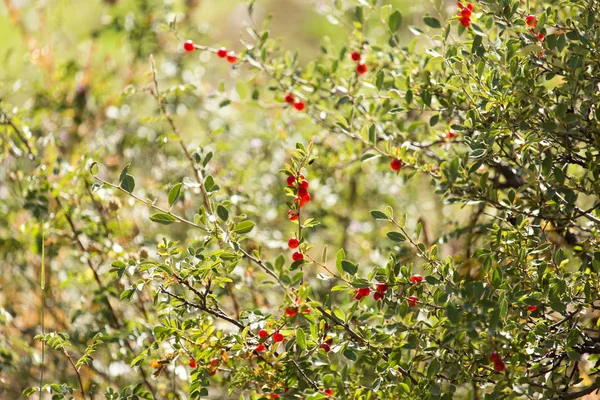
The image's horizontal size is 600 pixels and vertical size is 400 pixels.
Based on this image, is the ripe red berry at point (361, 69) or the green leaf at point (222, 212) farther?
the ripe red berry at point (361, 69)

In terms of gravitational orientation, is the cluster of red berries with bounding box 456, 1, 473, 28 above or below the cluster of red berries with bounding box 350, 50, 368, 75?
above

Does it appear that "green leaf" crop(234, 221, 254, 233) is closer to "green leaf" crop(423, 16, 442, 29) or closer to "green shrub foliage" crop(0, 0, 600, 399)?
"green shrub foliage" crop(0, 0, 600, 399)

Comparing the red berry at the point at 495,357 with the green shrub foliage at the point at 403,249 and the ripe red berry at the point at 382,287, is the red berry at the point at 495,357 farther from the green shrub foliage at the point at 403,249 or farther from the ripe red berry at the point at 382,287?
the ripe red berry at the point at 382,287

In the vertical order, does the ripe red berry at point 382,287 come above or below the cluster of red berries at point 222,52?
below

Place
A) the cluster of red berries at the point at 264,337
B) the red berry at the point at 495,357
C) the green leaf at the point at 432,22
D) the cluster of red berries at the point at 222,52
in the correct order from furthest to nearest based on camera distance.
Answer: the cluster of red berries at the point at 222,52 < the green leaf at the point at 432,22 < the cluster of red berries at the point at 264,337 < the red berry at the point at 495,357

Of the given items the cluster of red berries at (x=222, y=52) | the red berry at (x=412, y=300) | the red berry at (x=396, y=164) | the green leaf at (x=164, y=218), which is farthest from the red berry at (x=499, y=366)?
the cluster of red berries at (x=222, y=52)

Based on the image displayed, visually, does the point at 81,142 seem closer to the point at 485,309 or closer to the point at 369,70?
the point at 369,70

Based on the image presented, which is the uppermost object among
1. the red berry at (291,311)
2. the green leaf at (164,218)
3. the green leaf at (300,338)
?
the green leaf at (164,218)

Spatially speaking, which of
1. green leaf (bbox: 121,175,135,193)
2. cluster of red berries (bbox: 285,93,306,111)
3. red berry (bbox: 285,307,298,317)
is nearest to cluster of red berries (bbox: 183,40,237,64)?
cluster of red berries (bbox: 285,93,306,111)

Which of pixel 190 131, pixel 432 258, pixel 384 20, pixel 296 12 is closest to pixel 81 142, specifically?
pixel 190 131

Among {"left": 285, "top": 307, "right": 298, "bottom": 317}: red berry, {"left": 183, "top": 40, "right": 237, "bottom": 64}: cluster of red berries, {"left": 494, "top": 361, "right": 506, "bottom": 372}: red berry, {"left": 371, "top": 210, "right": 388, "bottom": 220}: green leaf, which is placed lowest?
{"left": 494, "top": 361, "right": 506, "bottom": 372}: red berry

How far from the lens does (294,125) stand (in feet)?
6.48

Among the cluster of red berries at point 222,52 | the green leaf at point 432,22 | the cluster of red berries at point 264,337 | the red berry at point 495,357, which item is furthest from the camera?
the cluster of red berries at point 222,52

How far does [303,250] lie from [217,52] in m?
0.61
